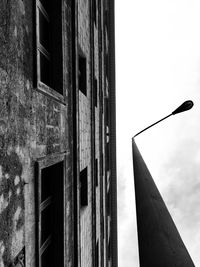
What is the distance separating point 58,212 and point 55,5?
5.89 m

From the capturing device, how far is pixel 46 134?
572 cm

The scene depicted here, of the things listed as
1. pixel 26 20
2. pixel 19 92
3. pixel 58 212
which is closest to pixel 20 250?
pixel 58 212

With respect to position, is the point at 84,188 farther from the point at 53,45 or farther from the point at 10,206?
the point at 10,206

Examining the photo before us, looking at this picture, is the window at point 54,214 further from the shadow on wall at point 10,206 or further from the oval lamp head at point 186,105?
the oval lamp head at point 186,105

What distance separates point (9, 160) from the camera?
153 inches

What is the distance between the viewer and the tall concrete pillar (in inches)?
110

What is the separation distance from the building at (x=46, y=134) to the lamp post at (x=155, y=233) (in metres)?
2.11

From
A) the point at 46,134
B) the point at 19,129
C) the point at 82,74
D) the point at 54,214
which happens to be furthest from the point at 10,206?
the point at 82,74

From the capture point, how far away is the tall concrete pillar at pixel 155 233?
279 centimetres

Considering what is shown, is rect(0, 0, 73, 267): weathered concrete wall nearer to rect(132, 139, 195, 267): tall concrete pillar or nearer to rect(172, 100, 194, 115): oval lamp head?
rect(132, 139, 195, 267): tall concrete pillar

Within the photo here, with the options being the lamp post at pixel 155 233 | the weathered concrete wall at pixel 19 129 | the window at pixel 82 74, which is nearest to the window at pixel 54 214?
the weathered concrete wall at pixel 19 129

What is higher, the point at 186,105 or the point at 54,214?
Answer: the point at 186,105

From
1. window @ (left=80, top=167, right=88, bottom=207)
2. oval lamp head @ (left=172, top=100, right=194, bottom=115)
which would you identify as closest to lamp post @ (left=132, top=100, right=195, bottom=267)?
oval lamp head @ (left=172, top=100, right=194, bottom=115)

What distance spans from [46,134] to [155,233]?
3.64m
